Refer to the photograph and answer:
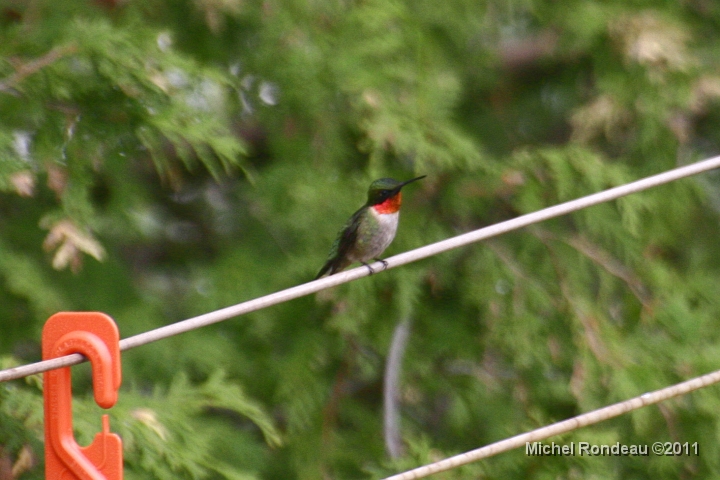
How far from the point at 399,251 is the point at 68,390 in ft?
7.53

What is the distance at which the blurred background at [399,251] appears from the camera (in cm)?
410

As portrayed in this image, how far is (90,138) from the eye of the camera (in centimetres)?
343

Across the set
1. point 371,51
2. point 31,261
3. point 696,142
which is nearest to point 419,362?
point 371,51

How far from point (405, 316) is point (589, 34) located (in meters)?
1.88

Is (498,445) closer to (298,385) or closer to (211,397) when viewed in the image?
(211,397)

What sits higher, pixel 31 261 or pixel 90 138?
pixel 90 138

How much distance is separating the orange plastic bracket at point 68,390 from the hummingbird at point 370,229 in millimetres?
1878

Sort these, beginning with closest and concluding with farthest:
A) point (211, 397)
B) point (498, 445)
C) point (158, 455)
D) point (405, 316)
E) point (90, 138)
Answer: point (498, 445), point (158, 455), point (90, 138), point (211, 397), point (405, 316)

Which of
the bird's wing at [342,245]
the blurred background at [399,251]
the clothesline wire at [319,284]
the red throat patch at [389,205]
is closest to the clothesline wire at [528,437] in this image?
the clothesline wire at [319,284]

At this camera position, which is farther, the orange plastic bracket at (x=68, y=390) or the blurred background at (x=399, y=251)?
the blurred background at (x=399, y=251)

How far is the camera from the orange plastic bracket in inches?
85.4

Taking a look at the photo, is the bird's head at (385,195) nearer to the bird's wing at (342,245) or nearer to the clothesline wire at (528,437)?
the bird's wing at (342,245)

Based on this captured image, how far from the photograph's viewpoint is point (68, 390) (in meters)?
2.32

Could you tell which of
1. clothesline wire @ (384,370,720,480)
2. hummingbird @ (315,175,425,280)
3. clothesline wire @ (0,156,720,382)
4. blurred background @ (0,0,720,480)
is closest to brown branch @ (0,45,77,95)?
blurred background @ (0,0,720,480)
